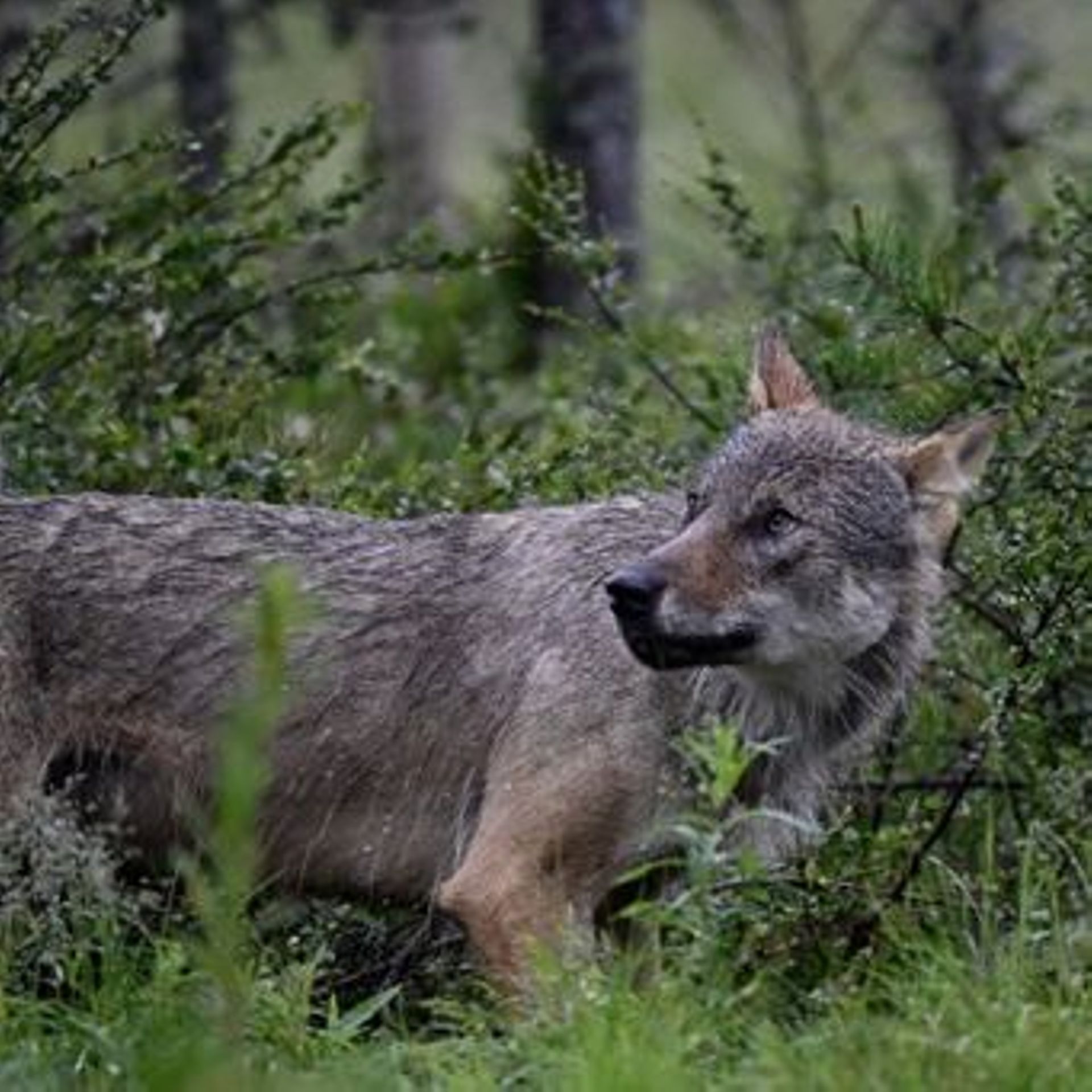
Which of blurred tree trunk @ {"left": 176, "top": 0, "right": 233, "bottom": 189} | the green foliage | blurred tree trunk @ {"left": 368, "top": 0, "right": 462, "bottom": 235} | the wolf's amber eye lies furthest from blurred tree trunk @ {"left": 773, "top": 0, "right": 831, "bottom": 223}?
the wolf's amber eye

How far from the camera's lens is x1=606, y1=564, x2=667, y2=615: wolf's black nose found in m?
7.30

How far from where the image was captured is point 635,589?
7.30 m

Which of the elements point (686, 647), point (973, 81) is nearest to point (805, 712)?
point (686, 647)

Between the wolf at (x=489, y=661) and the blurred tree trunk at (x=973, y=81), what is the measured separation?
8.52 metres

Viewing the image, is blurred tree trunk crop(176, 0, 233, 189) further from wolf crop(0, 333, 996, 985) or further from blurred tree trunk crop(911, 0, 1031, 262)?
wolf crop(0, 333, 996, 985)

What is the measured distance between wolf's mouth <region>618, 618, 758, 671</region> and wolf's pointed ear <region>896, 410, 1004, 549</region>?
0.61 metres

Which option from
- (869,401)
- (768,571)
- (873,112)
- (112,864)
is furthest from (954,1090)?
(873,112)

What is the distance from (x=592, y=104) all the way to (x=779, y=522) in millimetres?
7437

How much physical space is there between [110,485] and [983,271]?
292 centimetres

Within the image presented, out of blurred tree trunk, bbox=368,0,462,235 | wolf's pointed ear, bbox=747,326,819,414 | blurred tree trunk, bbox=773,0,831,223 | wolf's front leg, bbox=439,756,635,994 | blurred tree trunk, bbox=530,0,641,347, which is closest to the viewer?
wolf's front leg, bbox=439,756,635,994

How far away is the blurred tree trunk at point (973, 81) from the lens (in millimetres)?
16609

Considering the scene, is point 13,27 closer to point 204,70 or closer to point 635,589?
point 204,70

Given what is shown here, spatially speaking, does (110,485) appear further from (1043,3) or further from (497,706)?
(1043,3)

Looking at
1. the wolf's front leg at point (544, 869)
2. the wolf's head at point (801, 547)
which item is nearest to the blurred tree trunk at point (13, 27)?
the wolf's head at point (801, 547)
